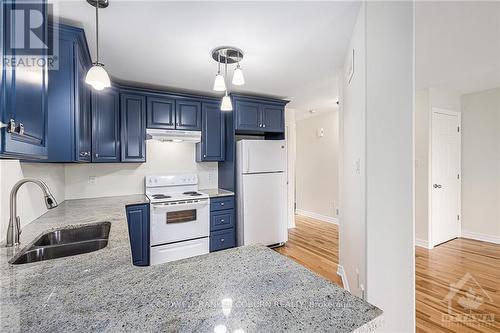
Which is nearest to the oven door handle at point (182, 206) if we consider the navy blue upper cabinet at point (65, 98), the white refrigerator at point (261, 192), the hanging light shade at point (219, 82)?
the white refrigerator at point (261, 192)

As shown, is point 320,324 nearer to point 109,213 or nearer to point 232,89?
point 109,213

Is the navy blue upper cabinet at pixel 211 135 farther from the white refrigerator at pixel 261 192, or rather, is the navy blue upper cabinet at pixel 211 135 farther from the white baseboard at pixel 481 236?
the white baseboard at pixel 481 236

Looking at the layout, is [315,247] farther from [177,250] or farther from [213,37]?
[213,37]

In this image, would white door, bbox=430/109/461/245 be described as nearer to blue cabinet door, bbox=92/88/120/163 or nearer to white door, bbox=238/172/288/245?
white door, bbox=238/172/288/245

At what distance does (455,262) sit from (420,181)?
3.89ft

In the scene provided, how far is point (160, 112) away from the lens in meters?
3.28

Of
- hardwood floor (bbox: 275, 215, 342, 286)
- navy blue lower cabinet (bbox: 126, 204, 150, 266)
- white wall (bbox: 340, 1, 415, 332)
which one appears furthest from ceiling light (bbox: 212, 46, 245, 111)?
hardwood floor (bbox: 275, 215, 342, 286)

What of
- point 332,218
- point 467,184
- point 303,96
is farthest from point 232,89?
point 467,184

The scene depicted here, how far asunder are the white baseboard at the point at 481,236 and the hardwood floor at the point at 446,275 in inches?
4.7

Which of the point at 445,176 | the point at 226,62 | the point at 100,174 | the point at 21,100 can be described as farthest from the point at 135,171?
the point at 445,176

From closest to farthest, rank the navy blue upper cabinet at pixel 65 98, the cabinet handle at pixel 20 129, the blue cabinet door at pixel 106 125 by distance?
the cabinet handle at pixel 20 129
the navy blue upper cabinet at pixel 65 98
the blue cabinet door at pixel 106 125

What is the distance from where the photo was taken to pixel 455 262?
3.05 m

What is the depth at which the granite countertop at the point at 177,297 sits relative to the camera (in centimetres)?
65

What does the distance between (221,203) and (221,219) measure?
0.23 m
